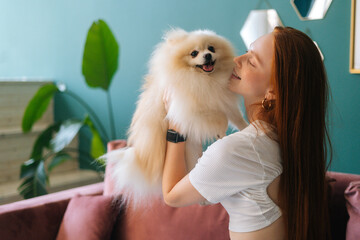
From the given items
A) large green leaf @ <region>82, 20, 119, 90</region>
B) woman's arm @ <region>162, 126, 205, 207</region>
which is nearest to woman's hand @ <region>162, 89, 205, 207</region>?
woman's arm @ <region>162, 126, 205, 207</region>

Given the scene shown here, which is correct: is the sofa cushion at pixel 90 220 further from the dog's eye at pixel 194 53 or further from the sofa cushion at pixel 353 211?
the sofa cushion at pixel 353 211

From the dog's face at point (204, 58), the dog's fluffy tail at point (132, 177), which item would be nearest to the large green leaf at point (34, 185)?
the dog's fluffy tail at point (132, 177)

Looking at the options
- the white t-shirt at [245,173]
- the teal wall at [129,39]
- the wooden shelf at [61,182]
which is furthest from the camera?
the wooden shelf at [61,182]

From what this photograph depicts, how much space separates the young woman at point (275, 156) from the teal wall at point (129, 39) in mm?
392

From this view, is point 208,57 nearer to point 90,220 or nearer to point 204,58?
point 204,58

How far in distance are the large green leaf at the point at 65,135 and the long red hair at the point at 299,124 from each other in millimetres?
1747

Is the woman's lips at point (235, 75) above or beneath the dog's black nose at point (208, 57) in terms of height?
beneath

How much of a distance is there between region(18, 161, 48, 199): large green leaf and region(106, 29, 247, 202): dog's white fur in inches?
50.2

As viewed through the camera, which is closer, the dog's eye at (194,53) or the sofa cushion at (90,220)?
the dog's eye at (194,53)

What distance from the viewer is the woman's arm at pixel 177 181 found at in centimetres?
101

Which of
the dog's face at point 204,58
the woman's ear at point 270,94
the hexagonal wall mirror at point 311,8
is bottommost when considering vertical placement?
the woman's ear at point 270,94

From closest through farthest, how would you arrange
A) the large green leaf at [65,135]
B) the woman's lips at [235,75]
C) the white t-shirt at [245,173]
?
the white t-shirt at [245,173], the woman's lips at [235,75], the large green leaf at [65,135]

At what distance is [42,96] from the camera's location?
2674 mm

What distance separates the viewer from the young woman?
964 mm
